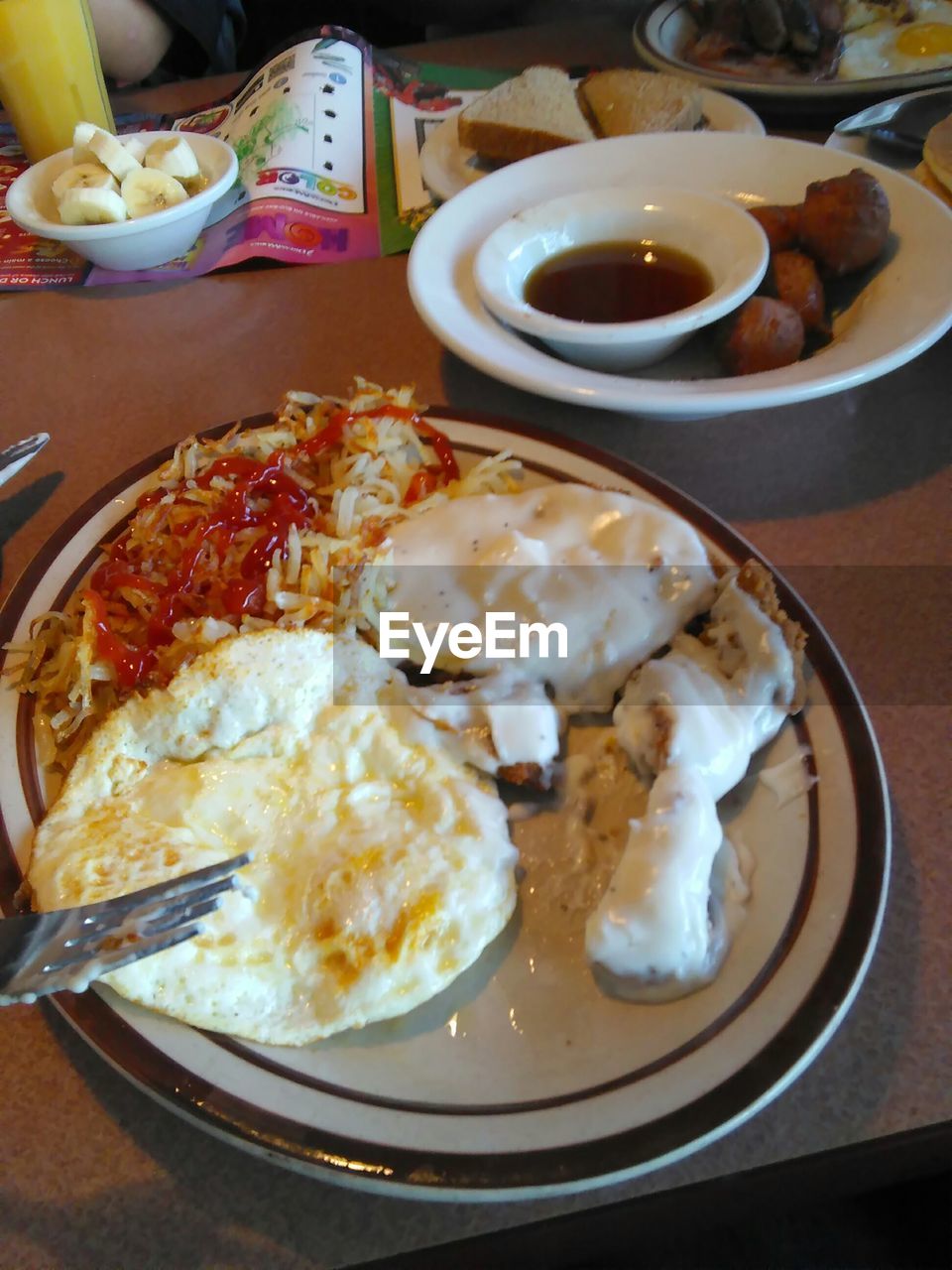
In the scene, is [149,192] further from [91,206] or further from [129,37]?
[129,37]

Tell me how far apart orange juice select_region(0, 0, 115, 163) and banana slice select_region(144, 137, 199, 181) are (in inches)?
17.1

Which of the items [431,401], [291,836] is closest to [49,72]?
→ [431,401]

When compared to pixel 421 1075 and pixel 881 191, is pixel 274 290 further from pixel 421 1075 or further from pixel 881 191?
pixel 421 1075

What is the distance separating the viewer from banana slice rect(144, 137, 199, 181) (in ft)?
7.30

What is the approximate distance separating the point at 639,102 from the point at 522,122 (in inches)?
13.7

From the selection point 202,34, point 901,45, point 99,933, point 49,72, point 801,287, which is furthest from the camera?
point 202,34

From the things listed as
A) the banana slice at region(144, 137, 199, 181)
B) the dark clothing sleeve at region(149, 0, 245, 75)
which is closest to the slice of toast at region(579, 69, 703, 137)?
the banana slice at region(144, 137, 199, 181)

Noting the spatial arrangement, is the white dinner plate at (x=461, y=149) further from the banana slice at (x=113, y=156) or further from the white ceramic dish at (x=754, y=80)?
the banana slice at (x=113, y=156)

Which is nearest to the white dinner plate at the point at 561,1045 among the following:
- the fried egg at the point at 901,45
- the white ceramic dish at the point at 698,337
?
the white ceramic dish at the point at 698,337

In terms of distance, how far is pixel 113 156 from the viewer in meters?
2.18

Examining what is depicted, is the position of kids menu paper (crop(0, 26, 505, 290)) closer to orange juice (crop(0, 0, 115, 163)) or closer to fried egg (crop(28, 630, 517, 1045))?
orange juice (crop(0, 0, 115, 163))

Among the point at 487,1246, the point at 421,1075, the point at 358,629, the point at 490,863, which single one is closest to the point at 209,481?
the point at 358,629

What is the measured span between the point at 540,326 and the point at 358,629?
689 millimetres

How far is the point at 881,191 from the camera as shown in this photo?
1.76 metres
